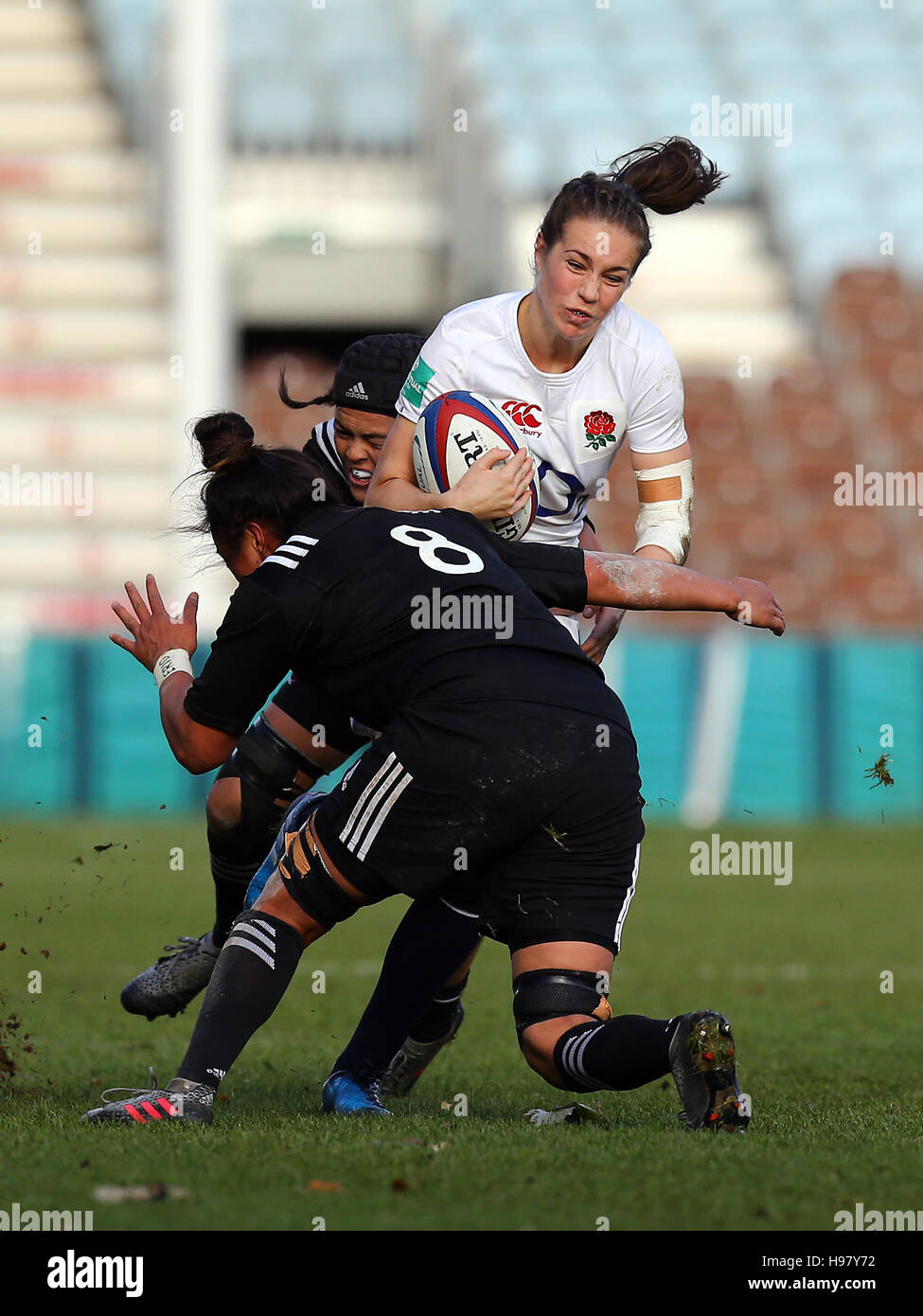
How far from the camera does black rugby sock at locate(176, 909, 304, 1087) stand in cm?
412

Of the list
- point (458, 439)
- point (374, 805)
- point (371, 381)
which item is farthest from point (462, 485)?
point (371, 381)

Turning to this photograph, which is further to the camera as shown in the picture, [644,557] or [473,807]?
[644,557]

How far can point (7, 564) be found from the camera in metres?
18.8

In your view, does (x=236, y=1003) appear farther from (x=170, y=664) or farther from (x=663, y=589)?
(x=663, y=589)

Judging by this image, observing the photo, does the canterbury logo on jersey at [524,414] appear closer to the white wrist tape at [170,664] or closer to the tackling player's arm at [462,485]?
the tackling player's arm at [462,485]

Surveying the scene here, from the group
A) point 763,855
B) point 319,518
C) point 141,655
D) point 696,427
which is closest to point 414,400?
point 319,518

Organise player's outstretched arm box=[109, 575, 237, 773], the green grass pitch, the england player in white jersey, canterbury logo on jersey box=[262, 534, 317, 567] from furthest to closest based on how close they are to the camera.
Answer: the england player in white jersey
player's outstretched arm box=[109, 575, 237, 773]
canterbury logo on jersey box=[262, 534, 317, 567]
the green grass pitch

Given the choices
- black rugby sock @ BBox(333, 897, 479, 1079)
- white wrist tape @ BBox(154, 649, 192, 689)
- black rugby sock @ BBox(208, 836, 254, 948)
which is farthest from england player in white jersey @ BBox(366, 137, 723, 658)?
black rugby sock @ BBox(208, 836, 254, 948)

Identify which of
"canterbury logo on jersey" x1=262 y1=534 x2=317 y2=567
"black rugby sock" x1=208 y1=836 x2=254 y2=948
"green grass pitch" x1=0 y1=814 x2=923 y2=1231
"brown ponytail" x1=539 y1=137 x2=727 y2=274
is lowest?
"green grass pitch" x1=0 y1=814 x2=923 y2=1231

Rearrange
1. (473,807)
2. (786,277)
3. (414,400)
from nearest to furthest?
1. (473,807)
2. (414,400)
3. (786,277)

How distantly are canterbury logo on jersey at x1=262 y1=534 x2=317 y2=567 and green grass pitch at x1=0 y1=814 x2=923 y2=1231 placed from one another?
49.0 inches

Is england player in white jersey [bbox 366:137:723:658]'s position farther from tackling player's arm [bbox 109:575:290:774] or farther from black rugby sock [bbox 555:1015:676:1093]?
black rugby sock [bbox 555:1015:676:1093]

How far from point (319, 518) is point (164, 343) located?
17.0 metres
